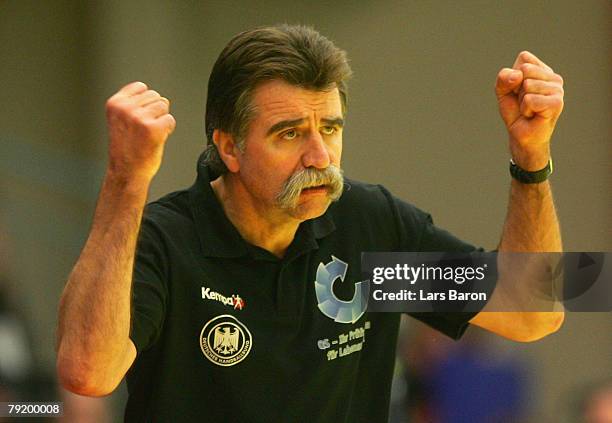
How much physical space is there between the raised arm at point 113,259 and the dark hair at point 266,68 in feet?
0.98

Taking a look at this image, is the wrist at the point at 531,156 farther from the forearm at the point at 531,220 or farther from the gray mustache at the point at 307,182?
the gray mustache at the point at 307,182

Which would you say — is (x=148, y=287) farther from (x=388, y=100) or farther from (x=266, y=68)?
(x=388, y=100)

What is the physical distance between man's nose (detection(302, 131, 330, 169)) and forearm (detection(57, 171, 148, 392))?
0.33 metres

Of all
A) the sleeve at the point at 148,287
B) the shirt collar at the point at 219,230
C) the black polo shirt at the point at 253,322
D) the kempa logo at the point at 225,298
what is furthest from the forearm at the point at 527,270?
the sleeve at the point at 148,287

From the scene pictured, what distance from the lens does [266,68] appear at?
1.80m

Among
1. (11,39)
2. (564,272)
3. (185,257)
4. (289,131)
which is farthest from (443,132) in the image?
(11,39)

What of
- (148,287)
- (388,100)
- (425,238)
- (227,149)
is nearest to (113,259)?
(148,287)

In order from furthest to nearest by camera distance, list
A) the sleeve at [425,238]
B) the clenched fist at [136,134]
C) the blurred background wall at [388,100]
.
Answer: the blurred background wall at [388,100]
the sleeve at [425,238]
the clenched fist at [136,134]

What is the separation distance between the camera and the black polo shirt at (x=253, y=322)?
1750 millimetres

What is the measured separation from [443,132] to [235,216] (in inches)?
26.0

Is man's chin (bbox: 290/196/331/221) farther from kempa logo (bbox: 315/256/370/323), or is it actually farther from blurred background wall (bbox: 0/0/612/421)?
blurred background wall (bbox: 0/0/612/421)

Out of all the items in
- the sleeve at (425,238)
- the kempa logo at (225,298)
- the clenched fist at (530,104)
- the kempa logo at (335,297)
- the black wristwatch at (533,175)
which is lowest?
the kempa logo at (225,298)

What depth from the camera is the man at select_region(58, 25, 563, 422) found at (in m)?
1.76

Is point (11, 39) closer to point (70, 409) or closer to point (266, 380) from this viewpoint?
point (70, 409)
